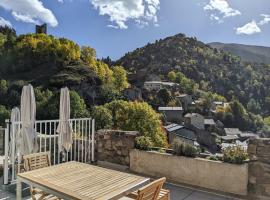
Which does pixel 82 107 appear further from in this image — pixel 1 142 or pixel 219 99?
pixel 219 99

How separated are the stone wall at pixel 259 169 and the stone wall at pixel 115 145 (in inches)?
95.1

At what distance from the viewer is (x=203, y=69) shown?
75750 millimetres

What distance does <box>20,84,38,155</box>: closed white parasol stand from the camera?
456 centimetres

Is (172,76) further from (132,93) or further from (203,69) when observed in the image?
(132,93)

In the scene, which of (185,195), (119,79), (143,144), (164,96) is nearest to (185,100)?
(164,96)

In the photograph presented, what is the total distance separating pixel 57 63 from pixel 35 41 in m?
7.76

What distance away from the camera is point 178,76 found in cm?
7575

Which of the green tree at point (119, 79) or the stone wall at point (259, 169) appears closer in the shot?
the stone wall at point (259, 169)

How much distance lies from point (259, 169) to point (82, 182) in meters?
2.93

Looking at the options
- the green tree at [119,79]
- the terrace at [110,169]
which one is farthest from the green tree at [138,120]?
the green tree at [119,79]

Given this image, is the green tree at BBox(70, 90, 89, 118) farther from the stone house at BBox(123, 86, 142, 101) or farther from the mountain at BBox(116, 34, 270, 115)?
the mountain at BBox(116, 34, 270, 115)

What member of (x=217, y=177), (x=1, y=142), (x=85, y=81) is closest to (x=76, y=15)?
(x=1, y=142)

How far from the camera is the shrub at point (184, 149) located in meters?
4.95

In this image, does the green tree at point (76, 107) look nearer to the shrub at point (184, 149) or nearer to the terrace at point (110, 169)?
the terrace at point (110, 169)
